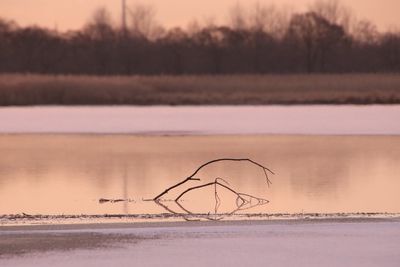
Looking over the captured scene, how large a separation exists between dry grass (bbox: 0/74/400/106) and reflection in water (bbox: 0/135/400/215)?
39.9 feet

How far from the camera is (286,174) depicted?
12.3 metres

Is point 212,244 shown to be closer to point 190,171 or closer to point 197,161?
point 190,171

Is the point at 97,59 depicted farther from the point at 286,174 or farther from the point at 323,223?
the point at 323,223

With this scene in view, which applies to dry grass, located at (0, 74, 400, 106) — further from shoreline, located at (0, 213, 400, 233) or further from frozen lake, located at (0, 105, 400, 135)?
shoreline, located at (0, 213, 400, 233)

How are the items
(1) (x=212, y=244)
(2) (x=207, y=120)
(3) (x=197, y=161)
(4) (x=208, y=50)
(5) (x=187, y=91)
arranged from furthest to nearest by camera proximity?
(4) (x=208, y=50) < (5) (x=187, y=91) < (2) (x=207, y=120) < (3) (x=197, y=161) < (1) (x=212, y=244)

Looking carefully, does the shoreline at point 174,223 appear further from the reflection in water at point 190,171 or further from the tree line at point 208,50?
the tree line at point 208,50

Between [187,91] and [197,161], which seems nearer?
[197,161]

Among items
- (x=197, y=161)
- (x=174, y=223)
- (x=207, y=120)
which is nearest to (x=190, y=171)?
(x=197, y=161)

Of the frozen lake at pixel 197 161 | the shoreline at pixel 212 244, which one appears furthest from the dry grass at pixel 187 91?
the shoreline at pixel 212 244

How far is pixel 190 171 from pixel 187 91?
21.2m

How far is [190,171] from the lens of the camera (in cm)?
1267

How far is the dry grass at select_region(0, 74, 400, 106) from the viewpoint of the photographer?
3058cm

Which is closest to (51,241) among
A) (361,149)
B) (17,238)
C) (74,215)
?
(17,238)

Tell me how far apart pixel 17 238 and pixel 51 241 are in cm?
32
